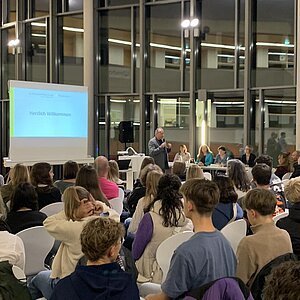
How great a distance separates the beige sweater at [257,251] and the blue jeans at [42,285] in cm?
122

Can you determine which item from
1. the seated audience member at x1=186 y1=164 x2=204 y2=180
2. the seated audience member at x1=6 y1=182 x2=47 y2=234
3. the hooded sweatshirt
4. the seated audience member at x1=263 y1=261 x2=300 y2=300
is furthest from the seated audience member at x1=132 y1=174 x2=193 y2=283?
the seated audience member at x1=263 y1=261 x2=300 y2=300

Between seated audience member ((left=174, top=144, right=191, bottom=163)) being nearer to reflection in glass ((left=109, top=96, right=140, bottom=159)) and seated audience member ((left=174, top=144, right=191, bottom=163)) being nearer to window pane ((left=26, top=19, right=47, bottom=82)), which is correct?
reflection in glass ((left=109, top=96, right=140, bottom=159))

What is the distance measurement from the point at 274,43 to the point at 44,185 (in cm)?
775

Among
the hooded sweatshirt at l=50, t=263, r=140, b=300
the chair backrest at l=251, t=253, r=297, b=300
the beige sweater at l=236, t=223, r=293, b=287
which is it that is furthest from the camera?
the beige sweater at l=236, t=223, r=293, b=287

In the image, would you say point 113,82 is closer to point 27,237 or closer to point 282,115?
Result: point 282,115

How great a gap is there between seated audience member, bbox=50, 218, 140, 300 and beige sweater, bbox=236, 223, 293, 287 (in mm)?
852

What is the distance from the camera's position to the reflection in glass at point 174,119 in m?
12.9

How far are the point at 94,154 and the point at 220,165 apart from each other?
4.00 metres

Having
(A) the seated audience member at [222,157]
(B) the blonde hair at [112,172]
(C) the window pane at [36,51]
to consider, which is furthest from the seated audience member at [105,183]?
(C) the window pane at [36,51]

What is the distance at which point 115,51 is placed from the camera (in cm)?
1386

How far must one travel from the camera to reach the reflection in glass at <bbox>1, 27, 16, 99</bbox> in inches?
626

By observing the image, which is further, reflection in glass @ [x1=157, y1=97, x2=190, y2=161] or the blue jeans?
reflection in glass @ [x1=157, y1=97, x2=190, y2=161]

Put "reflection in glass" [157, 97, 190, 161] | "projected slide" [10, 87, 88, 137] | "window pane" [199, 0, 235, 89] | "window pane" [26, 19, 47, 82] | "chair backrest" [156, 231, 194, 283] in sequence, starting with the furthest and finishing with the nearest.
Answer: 1. "window pane" [26, 19, 47, 82]
2. "reflection in glass" [157, 97, 190, 161]
3. "window pane" [199, 0, 235, 89]
4. "projected slide" [10, 87, 88, 137]
5. "chair backrest" [156, 231, 194, 283]

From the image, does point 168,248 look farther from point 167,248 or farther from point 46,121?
point 46,121
